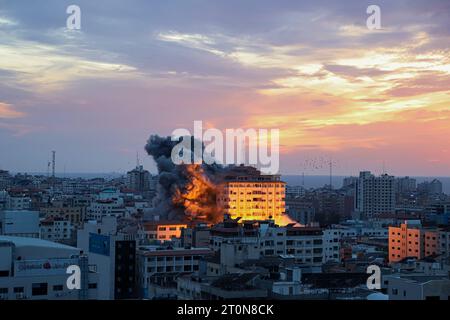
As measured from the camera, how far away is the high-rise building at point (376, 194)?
5400 centimetres

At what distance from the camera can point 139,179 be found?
7612 cm

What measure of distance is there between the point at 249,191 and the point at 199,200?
265 centimetres

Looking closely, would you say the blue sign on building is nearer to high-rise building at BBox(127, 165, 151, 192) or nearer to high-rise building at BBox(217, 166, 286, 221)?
high-rise building at BBox(217, 166, 286, 221)

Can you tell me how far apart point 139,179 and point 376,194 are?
29.2 meters

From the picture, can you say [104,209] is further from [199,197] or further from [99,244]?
[99,244]

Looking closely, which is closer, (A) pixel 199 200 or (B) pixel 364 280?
(B) pixel 364 280

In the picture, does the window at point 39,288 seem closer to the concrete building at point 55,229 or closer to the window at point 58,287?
the window at point 58,287

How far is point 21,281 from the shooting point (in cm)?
1138

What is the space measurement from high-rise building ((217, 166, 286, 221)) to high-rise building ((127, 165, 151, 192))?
126 feet

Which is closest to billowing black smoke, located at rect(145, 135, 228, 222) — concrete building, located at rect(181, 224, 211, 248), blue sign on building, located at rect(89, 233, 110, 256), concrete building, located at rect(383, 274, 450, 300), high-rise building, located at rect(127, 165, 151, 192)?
concrete building, located at rect(181, 224, 211, 248)

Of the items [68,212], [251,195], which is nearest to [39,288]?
[251,195]
